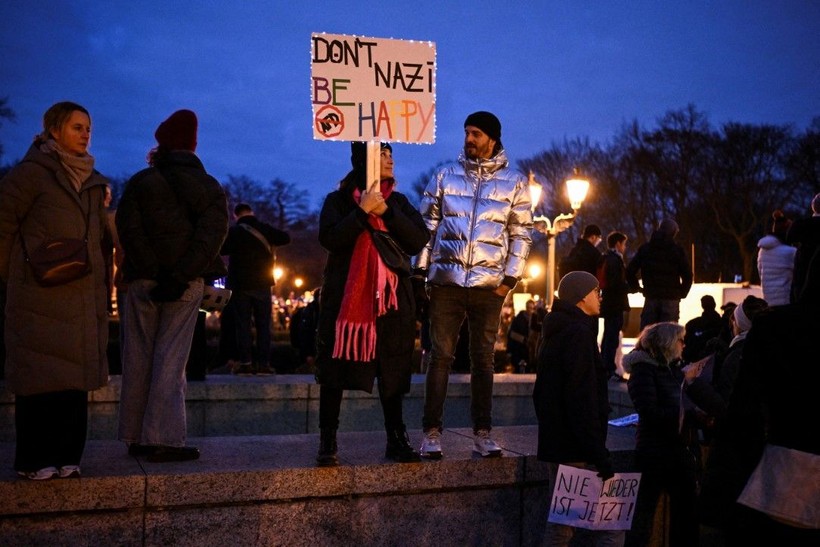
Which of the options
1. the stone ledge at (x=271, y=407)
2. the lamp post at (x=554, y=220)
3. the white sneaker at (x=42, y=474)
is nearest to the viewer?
the white sneaker at (x=42, y=474)

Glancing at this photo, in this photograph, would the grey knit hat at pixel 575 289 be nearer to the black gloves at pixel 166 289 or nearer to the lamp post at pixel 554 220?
the black gloves at pixel 166 289

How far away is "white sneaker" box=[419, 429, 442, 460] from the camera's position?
231 inches

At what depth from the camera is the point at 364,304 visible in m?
5.52

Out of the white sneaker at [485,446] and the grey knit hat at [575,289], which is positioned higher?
the grey knit hat at [575,289]

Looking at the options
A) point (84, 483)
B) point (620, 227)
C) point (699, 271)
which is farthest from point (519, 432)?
point (699, 271)

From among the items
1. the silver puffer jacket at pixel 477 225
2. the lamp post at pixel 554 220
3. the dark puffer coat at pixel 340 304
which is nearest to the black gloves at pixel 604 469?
the dark puffer coat at pixel 340 304

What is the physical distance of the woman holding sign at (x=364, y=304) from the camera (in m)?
5.48

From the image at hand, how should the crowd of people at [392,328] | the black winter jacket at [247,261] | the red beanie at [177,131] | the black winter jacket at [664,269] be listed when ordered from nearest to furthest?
the crowd of people at [392,328], the red beanie at [177,131], the black winter jacket at [247,261], the black winter jacket at [664,269]

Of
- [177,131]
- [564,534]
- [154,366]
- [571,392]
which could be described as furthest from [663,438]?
[177,131]

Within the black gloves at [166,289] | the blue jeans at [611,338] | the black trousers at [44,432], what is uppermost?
the black gloves at [166,289]

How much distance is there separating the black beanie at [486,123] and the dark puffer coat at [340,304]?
832 millimetres

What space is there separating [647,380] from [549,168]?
1833 inches

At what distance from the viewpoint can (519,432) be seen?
Answer: 7277mm

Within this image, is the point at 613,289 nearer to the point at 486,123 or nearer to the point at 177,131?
the point at 486,123
